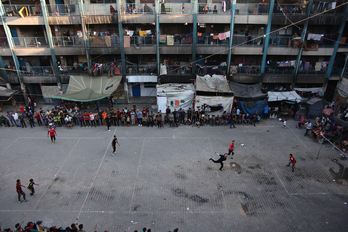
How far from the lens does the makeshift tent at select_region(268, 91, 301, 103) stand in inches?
864

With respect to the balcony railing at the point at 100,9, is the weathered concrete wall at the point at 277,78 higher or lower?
lower

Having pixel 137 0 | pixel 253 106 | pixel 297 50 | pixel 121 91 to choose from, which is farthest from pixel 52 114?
pixel 297 50

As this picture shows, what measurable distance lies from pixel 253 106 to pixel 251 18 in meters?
9.12

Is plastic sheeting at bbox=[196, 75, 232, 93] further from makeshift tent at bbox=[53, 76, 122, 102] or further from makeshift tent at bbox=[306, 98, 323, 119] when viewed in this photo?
makeshift tent at bbox=[53, 76, 122, 102]

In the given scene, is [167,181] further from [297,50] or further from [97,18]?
[297,50]

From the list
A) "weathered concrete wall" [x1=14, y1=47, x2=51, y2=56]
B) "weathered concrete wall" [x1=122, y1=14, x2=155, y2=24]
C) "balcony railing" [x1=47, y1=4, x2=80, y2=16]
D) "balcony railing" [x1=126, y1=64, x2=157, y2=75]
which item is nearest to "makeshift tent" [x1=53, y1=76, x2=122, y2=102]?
"balcony railing" [x1=126, y1=64, x2=157, y2=75]

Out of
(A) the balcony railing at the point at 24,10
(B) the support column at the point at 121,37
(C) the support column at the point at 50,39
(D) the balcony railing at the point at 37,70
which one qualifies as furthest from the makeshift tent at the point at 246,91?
(A) the balcony railing at the point at 24,10

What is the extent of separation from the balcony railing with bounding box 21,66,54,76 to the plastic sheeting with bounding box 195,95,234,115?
1685cm

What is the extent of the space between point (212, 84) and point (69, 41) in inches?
621

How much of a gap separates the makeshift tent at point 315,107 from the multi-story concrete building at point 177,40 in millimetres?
3925

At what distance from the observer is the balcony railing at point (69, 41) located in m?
24.0

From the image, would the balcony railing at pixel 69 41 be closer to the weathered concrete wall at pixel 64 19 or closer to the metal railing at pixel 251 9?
the weathered concrete wall at pixel 64 19

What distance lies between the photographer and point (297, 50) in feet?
78.0

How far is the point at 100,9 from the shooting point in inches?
914
